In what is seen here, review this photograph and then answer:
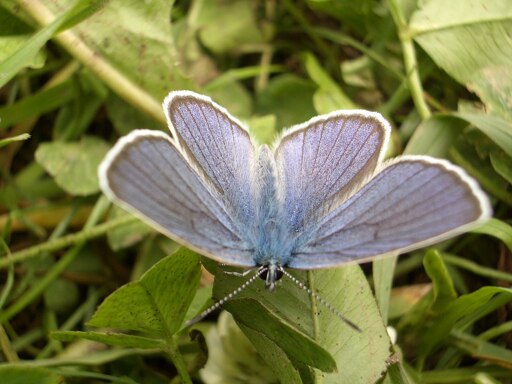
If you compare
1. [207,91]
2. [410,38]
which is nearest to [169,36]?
[207,91]

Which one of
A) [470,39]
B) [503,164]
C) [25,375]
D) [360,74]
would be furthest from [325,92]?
[25,375]

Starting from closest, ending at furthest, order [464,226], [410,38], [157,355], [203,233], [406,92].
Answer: [464,226] → [203,233] → [157,355] → [410,38] → [406,92]

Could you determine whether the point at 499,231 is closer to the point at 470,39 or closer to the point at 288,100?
the point at 470,39

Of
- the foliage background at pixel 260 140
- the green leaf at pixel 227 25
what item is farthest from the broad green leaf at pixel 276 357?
the green leaf at pixel 227 25

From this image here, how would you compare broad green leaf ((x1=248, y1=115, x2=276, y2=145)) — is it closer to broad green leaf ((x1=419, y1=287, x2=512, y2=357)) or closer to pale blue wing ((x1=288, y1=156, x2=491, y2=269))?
pale blue wing ((x1=288, y1=156, x2=491, y2=269))

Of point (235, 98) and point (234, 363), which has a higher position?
point (235, 98)

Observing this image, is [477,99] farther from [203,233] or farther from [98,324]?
[98,324]

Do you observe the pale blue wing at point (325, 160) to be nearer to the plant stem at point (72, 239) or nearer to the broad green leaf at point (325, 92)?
the broad green leaf at point (325, 92)
